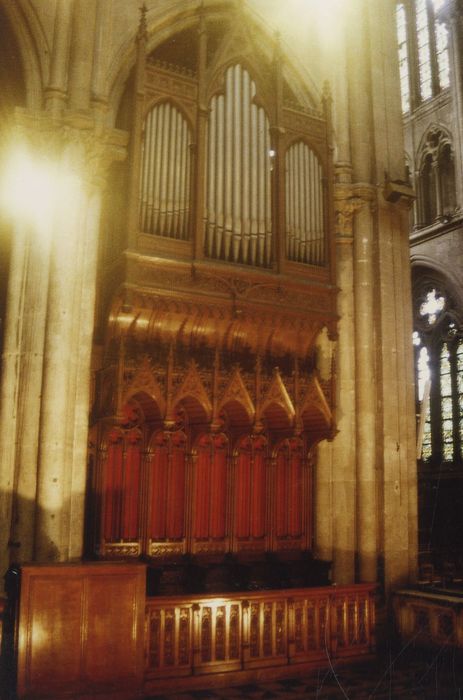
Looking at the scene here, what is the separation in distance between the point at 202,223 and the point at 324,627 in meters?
5.45

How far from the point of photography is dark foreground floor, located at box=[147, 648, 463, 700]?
7.62 m

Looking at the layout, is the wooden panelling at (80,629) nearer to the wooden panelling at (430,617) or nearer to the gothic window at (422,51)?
the wooden panelling at (430,617)

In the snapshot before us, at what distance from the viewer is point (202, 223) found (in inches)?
400

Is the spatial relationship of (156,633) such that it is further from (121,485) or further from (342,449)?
(342,449)

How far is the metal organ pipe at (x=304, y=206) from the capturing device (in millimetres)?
11023

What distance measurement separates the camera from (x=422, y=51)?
26.6 metres

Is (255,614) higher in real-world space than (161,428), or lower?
lower

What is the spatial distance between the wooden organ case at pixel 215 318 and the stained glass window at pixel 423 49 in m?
16.4

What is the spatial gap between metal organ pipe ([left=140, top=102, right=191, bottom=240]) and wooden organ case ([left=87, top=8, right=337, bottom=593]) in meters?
0.02

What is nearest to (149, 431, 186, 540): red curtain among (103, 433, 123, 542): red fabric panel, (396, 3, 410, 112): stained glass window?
(103, 433, 123, 542): red fabric panel

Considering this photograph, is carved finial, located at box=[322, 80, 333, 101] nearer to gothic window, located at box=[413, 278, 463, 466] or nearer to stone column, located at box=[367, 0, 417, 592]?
stone column, located at box=[367, 0, 417, 592]

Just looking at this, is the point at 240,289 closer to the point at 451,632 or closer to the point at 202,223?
the point at 202,223

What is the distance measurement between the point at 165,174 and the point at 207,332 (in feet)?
7.38

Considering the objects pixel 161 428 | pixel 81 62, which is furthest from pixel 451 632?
pixel 81 62
